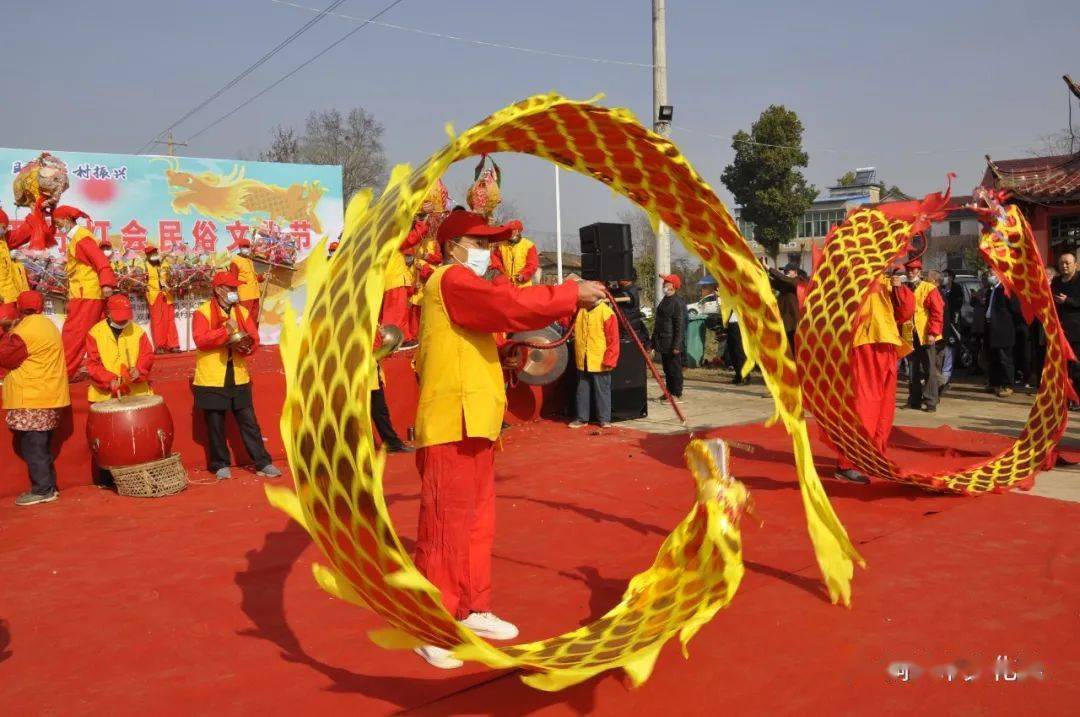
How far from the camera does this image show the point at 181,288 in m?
13.1

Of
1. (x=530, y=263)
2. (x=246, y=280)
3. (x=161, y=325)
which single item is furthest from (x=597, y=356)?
(x=161, y=325)

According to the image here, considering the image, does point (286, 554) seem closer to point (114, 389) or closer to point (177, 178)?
point (114, 389)

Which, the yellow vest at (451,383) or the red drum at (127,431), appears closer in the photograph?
the yellow vest at (451,383)

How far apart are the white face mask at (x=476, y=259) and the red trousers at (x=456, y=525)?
68cm

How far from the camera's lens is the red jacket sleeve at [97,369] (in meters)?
6.24

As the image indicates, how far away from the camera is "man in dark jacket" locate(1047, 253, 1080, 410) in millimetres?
7539

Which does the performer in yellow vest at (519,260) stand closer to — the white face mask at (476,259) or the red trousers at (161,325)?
the white face mask at (476,259)

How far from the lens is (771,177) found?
3167cm

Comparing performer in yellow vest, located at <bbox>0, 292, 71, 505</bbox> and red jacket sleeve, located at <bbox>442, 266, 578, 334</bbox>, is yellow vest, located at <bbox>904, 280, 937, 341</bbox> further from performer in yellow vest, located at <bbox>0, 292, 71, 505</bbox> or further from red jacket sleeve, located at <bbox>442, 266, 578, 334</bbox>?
performer in yellow vest, located at <bbox>0, 292, 71, 505</bbox>

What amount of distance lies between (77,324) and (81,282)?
0.41 meters

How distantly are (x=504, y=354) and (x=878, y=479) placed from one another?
8.79 feet

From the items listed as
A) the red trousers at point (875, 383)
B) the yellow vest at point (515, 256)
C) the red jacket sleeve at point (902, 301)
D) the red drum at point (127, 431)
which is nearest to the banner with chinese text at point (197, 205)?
the yellow vest at point (515, 256)

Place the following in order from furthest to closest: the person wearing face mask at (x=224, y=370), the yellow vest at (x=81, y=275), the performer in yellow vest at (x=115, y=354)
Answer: the yellow vest at (x=81, y=275), the person wearing face mask at (x=224, y=370), the performer in yellow vest at (x=115, y=354)

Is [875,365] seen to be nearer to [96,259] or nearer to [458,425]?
[458,425]
